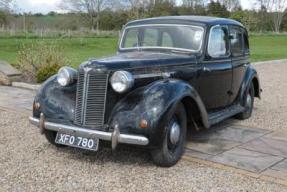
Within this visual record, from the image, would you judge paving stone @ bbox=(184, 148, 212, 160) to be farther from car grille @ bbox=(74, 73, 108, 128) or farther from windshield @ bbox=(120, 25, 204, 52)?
windshield @ bbox=(120, 25, 204, 52)


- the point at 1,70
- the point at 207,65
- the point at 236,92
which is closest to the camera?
the point at 207,65

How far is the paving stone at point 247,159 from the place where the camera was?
5043 mm

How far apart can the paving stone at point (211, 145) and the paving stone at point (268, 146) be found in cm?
22

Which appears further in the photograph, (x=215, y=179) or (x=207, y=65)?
(x=207, y=65)

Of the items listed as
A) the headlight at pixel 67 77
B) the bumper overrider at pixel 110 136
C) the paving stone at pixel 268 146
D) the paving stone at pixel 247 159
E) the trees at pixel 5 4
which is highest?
the trees at pixel 5 4

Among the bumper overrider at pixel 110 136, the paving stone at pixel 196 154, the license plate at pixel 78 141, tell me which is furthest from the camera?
the paving stone at pixel 196 154

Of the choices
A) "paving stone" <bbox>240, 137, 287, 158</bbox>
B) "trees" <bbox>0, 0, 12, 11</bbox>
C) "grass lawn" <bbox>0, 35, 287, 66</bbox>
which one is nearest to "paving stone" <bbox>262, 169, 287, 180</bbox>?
"paving stone" <bbox>240, 137, 287, 158</bbox>

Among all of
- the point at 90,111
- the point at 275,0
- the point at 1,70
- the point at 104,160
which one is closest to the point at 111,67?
the point at 90,111

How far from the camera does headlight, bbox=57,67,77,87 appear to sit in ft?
17.2

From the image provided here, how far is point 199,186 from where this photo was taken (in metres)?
4.43

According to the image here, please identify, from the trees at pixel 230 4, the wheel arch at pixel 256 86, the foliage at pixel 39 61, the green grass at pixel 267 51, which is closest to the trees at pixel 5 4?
the green grass at pixel 267 51

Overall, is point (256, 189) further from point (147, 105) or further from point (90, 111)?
point (90, 111)

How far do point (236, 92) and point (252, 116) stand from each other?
94cm

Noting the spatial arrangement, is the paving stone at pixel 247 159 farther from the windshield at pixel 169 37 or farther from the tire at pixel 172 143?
the windshield at pixel 169 37
